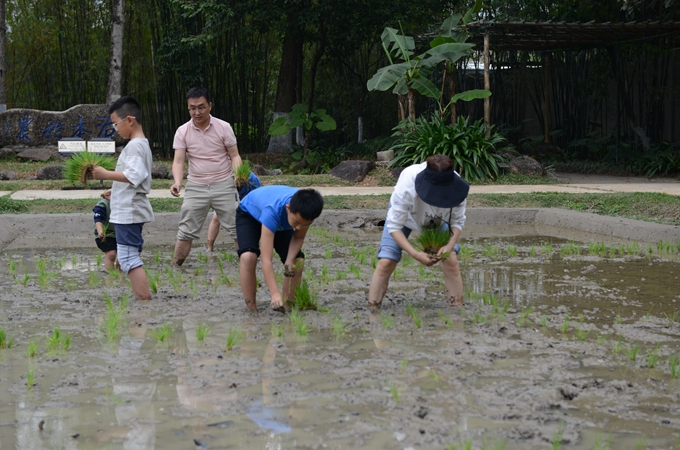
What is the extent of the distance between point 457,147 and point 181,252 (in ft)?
23.8

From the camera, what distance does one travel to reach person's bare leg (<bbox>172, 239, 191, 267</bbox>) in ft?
22.9

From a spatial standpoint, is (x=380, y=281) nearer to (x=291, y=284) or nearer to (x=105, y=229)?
(x=291, y=284)

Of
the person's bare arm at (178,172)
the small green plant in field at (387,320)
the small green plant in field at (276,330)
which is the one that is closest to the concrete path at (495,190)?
the person's bare arm at (178,172)

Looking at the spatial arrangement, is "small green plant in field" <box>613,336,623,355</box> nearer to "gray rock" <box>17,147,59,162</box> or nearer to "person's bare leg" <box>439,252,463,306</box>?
"person's bare leg" <box>439,252,463,306</box>

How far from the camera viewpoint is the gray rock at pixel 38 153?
15969 millimetres

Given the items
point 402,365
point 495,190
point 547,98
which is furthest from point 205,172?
point 547,98


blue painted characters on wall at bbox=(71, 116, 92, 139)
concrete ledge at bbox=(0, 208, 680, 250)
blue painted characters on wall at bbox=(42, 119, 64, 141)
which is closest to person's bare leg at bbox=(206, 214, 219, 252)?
concrete ledge at bbox=(0, 208, 680, 250)

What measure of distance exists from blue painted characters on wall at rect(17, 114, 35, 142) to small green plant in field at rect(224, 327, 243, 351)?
43.7ft

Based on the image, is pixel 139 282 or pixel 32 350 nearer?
pixel 32 350

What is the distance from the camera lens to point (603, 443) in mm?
2898

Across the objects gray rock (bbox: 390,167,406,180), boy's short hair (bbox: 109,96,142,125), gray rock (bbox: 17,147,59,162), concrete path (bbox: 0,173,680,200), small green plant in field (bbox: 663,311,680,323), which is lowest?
small green plant in field (bbox: 663,311,680,323)

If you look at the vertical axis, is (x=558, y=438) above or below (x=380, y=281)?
below

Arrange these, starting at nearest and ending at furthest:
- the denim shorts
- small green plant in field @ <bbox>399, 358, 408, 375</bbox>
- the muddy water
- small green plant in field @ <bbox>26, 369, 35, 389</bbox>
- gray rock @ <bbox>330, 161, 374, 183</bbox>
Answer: the muddy water → small green plant in field @ <bbox>26, 369, 35, 389</bbox> → small green plant in field @ <bbox>399, 358, 408, 375</bbox> → the denim shorts → gray rock @ <bbox>330, 161, 374, 183</bbox>

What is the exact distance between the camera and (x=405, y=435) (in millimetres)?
2973
